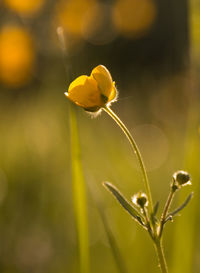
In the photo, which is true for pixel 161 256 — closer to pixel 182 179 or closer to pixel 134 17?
pixel 182 179

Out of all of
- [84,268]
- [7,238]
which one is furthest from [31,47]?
[84,268]

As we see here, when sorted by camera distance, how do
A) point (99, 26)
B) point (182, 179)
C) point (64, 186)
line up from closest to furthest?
point (182, 179) → point (64, 186) → point (99, 26)

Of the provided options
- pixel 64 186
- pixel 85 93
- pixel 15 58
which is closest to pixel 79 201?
pixel 85 93

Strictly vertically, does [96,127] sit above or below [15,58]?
below

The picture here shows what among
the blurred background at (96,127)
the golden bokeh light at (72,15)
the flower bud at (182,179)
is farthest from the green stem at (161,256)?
the golden bokeh light at (72,15)

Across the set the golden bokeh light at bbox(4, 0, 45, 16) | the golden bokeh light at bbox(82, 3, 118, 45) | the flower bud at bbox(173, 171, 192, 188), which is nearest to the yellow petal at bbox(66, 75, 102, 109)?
the flower bud at bbox(173, 171, 192, 188)
